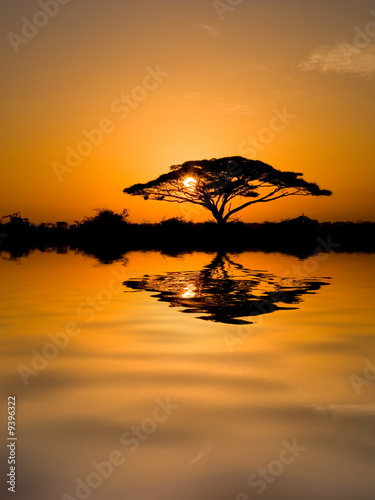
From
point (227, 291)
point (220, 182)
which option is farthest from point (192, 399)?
point (220, 182)

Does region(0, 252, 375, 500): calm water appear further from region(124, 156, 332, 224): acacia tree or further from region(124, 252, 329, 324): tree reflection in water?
region(124, 156, 332, 224): acacia tree

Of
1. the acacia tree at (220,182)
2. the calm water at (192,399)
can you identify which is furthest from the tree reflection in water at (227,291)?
the acacia tree at (220,182)

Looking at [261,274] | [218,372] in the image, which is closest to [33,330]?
[218,372]

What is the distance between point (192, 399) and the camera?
4246mm

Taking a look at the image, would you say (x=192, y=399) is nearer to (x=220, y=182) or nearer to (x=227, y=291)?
(x=227, y=291)

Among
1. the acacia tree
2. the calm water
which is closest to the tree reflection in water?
the calm water

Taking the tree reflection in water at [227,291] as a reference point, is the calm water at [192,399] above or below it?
below

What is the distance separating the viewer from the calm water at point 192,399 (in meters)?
2.97

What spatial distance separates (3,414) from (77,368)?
133 centimetres

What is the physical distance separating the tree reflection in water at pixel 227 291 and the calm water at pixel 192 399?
3.7 inches

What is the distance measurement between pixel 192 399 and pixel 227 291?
679 cm

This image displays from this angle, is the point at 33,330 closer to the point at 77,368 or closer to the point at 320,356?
the point at 77,368

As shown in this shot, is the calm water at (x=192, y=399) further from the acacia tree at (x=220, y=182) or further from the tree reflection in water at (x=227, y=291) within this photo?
the acacia tree at (x=220, y=182)

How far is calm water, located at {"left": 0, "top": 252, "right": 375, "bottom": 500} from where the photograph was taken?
9.73ft
